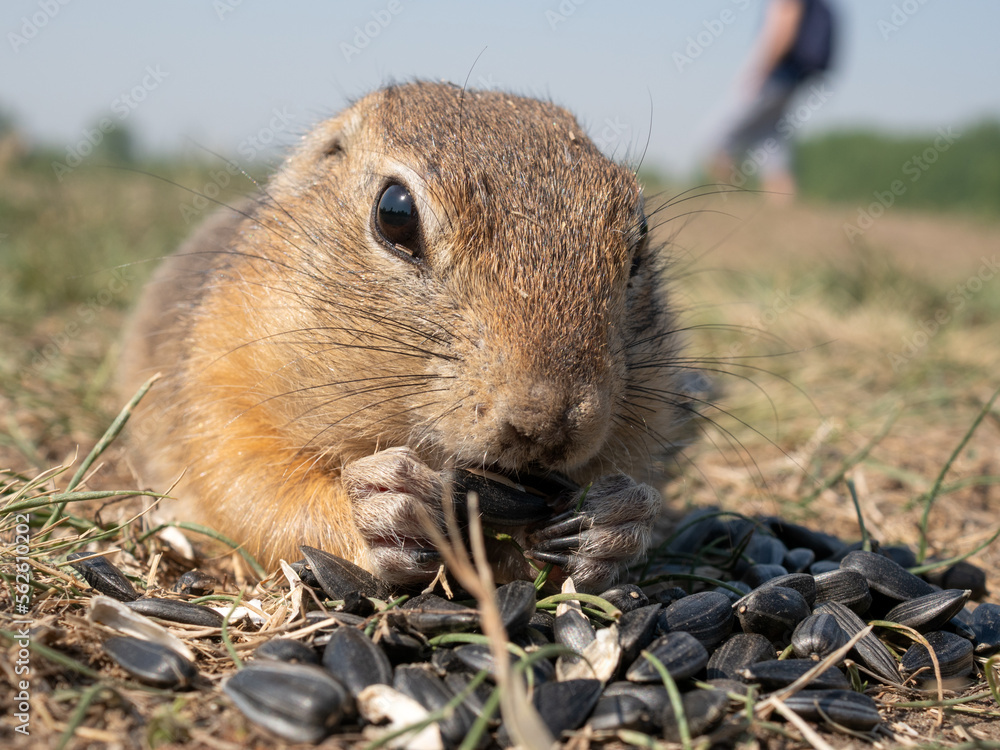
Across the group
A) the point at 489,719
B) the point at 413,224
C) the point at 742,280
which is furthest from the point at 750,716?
the point at 742,280

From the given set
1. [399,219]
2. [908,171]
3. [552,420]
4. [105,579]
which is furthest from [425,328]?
[908,171]

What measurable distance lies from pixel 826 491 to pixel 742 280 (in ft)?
20.2

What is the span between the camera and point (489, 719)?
2.19 metres

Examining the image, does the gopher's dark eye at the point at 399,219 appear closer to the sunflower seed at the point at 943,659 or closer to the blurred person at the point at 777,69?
the sunflower seed at the point at 943,659

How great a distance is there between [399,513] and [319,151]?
203 cm

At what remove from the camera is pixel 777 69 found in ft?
58.7

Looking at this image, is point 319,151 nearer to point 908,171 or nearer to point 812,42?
point 812,42

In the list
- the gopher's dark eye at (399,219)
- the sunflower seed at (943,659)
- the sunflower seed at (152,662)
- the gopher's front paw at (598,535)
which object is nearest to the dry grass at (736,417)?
Answer: the sunflower seed at (152,662)

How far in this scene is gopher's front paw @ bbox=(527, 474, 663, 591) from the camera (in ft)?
9.44

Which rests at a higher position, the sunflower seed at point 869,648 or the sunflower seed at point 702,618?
the sunflower seed at point 702,618

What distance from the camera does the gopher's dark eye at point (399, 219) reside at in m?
2.99

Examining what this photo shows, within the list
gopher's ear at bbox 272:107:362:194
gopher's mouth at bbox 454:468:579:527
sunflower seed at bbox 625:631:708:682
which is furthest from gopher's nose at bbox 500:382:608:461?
gopher's ear at bbox 272:107:362:194

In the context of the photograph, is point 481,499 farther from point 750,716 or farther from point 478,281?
point 750,716

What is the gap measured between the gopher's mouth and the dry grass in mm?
824
